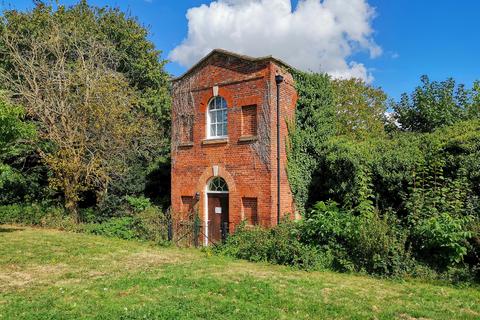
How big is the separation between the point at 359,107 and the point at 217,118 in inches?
662

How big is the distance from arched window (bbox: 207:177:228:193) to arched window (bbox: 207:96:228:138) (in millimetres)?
1906

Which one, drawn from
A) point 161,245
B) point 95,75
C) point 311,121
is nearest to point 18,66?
point 95,75

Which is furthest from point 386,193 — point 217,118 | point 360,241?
point 217,118

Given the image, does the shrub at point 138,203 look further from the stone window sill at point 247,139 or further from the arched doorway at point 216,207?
the stone window sill at point 247,139

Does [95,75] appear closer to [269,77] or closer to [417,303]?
[269,77]

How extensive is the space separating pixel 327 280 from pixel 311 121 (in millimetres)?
8210

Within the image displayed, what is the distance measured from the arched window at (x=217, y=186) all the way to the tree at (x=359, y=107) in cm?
1454

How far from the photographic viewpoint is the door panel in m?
15.7

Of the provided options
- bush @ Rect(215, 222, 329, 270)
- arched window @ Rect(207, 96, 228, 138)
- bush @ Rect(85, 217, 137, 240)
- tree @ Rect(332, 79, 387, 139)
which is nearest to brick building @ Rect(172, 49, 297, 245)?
arched window @ Rect(207, 96, 228, 138)

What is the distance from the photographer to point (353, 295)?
25.6 feet

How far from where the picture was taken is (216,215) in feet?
52.0

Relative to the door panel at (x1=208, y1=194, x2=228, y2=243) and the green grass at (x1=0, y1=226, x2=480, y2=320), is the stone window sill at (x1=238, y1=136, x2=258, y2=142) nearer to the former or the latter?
the door panel at (x1=208, y1=194, x2=228, y2=243)

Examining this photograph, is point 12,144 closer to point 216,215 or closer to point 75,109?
point 75,109

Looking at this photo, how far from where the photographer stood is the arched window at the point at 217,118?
1598 cm
